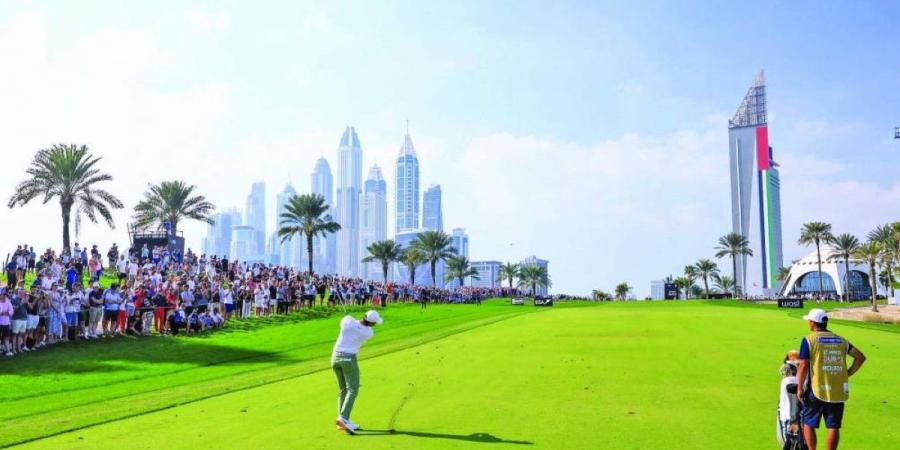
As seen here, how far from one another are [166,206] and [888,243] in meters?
91.4

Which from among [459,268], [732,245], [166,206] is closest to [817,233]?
[732,245]

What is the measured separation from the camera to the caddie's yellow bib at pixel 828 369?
→ 30.9ft

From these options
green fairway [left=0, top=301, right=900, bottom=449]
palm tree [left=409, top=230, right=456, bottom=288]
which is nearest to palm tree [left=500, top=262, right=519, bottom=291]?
palm tree [left=409, top=230, right=456, bottom=288]

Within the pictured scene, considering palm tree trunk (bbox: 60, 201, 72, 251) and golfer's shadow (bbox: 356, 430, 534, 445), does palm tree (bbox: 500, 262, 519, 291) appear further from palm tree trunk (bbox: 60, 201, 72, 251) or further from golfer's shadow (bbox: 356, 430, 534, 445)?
golfer's shadow (bbox: 356, 430, 534, 445)

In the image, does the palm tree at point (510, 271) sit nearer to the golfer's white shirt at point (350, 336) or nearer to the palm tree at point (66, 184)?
the palm tree at point (66, 184)

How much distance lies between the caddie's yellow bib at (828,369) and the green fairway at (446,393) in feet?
5.67

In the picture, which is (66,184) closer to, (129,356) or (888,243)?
(129,356)

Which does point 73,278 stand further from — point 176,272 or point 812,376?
point 812,376

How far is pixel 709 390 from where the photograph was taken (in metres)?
15.5

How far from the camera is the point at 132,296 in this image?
106ft

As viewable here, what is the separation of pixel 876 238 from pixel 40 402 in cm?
11065

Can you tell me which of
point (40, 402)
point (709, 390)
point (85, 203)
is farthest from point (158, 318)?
point (85, 203)

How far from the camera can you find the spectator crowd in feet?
87.7

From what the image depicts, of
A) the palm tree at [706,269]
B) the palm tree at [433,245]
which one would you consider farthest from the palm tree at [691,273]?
the palm tree at [433,245]
